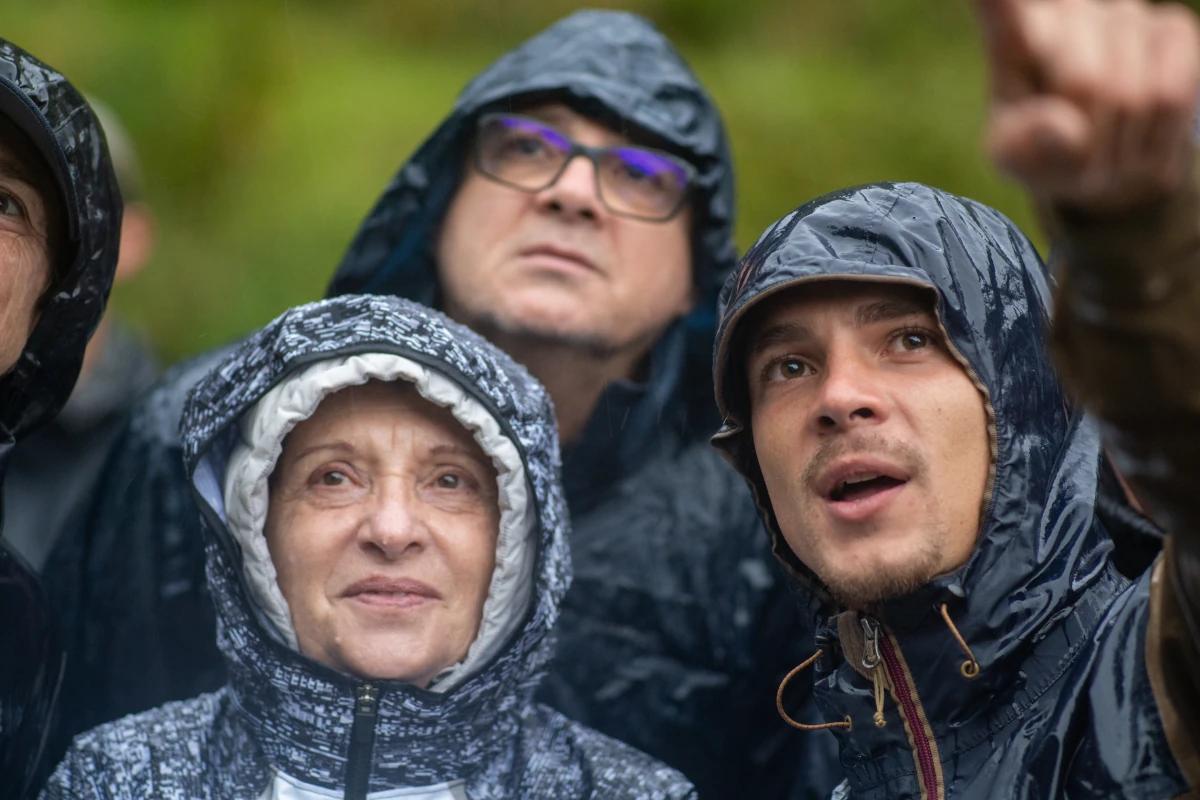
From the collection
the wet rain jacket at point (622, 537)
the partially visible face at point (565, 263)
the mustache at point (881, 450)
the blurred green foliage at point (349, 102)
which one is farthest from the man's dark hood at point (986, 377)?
the blurred green foliage at point (349, 102)

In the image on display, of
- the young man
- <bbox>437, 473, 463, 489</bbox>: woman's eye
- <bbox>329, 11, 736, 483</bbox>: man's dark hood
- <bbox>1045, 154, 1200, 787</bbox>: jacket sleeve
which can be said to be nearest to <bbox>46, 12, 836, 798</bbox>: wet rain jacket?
<bbox>329, 11, 736, 483</bbox>: man's dark hood

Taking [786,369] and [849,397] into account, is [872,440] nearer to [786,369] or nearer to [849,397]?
[849,397]

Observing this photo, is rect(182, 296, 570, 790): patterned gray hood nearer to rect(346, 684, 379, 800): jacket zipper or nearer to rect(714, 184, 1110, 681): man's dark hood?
rect(346, 684, 379, 800): jacket zipper

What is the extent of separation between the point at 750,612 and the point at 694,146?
1.05 metres

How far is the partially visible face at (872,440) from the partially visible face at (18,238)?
1207 millimetres

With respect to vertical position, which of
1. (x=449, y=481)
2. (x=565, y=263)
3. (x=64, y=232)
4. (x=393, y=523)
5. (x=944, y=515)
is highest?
(x=565, y=263)

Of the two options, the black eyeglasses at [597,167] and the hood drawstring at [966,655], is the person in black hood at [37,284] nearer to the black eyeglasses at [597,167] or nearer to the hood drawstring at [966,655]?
the black eyeglasses at [597,167]

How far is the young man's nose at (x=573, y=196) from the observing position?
145 inches

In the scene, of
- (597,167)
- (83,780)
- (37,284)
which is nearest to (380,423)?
(37,284)

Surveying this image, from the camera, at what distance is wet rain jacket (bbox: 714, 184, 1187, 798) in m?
2.25

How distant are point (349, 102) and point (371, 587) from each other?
6996 mm

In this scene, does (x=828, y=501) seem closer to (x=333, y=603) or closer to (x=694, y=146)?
(x=333, y=603)

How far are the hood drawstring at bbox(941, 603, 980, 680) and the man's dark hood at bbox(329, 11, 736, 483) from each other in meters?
1.50

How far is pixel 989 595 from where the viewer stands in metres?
2.34
